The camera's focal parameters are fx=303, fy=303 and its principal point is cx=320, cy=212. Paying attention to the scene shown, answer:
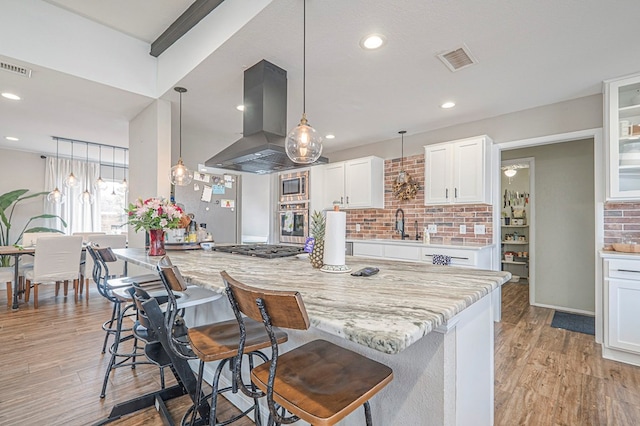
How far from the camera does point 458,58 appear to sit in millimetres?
2420

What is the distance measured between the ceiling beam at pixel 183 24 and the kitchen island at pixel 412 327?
2.04 m

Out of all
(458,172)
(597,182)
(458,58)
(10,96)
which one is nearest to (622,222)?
(597,182)

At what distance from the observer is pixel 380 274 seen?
152cm

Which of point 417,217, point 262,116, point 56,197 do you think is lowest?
point 417,217

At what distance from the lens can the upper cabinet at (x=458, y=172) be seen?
3.57m

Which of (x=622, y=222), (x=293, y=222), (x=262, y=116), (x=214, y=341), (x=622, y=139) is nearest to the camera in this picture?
(x=214, y=341)

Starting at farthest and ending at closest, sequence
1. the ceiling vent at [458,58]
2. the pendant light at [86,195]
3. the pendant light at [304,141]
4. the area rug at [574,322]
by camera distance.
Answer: the pendant light at [86,195] → the area rug at [574,322] → the ceiling vent at [458,58] → the pendant light at [304,141]

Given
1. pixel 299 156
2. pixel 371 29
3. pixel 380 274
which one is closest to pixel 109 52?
pixel 299 156

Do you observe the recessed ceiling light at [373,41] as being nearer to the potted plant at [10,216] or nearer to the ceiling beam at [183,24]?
the ceiling beam at [183,24]

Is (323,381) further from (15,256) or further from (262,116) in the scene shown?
(15,256)

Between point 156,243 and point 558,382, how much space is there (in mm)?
3181

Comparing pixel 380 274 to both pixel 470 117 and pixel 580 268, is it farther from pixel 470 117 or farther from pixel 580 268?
pixel 580 268

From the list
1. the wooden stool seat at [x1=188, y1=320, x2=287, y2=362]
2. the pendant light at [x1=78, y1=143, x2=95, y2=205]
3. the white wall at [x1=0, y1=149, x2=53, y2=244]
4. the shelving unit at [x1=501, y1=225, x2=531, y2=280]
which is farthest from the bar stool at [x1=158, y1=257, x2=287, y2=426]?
the white wall at [x1=0, y1=149, x2=53, y2=244]

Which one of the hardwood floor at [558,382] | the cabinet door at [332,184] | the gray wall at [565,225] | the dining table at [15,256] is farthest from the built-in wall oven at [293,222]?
the dining table at [15,256]
